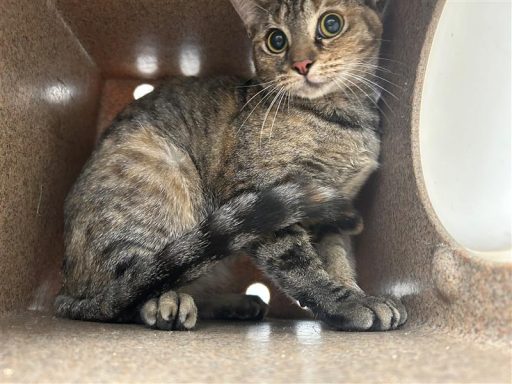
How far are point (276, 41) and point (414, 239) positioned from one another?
719mm

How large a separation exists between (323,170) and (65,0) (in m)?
0.94

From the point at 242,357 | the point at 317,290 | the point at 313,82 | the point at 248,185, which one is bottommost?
the point at 242,357

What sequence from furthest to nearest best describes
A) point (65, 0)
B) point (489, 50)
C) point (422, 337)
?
point (65, 0), point (489, 50), point (422, 337)

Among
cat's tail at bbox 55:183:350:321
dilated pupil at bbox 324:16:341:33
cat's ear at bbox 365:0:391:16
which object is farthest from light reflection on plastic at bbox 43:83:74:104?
cat's ear at bbox 365:0:391:16

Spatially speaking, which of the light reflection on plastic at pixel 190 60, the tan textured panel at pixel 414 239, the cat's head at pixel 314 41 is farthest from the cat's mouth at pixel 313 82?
the light reflection on plastic at pixel 190 60

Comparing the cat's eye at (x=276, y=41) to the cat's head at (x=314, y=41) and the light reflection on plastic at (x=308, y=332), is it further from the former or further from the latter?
the light reflection on plastic at (x=308, y=332)

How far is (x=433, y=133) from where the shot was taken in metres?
1.41

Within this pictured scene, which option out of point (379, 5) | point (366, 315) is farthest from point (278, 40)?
point (366, 315)

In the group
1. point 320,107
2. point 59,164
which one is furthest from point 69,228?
point 320,107

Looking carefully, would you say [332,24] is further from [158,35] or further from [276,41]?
[158,35]

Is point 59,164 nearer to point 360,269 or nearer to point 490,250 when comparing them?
point 360,269

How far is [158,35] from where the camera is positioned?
1.91 meters

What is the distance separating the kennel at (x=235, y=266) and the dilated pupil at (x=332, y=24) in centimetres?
18

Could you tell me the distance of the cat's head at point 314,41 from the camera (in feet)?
5.13
